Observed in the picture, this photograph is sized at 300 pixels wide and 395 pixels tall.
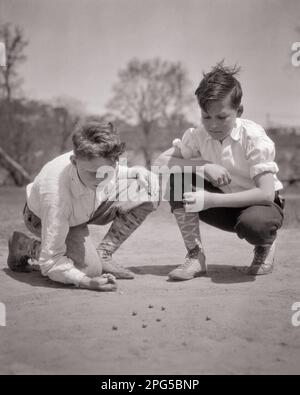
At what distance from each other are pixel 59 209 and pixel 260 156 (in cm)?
124

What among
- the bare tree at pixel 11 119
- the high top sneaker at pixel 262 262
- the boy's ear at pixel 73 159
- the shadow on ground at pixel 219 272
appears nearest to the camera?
the boy's ear at pixel 73 159

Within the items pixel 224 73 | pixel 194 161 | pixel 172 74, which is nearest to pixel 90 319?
pixel 194 161

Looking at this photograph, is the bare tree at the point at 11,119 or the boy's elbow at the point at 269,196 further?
the bare tree at the point at 11,119

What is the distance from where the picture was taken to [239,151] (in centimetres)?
357

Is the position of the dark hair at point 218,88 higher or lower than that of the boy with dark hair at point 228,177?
higher

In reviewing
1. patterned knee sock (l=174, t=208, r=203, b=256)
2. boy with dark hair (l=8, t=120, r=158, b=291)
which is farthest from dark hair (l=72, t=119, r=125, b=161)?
patterned knee sock (l=174, t=208, r=203, b=256)

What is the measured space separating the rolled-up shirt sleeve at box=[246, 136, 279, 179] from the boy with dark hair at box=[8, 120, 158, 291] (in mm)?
669

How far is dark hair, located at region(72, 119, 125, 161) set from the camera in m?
3.12

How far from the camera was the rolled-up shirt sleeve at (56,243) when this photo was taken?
319cm

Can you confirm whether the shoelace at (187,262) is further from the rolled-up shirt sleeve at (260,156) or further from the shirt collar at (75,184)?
the shirt collar at (75,184)

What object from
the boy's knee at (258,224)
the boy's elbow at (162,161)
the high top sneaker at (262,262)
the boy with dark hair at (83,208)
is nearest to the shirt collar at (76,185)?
the boy with dark hair at (83,208)

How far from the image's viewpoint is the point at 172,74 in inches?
524

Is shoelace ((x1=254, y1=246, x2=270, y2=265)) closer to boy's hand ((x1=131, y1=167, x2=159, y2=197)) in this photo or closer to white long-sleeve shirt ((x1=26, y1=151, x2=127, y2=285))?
boy's hand ((x1=131, y1=167, x2=159, y2=197))
